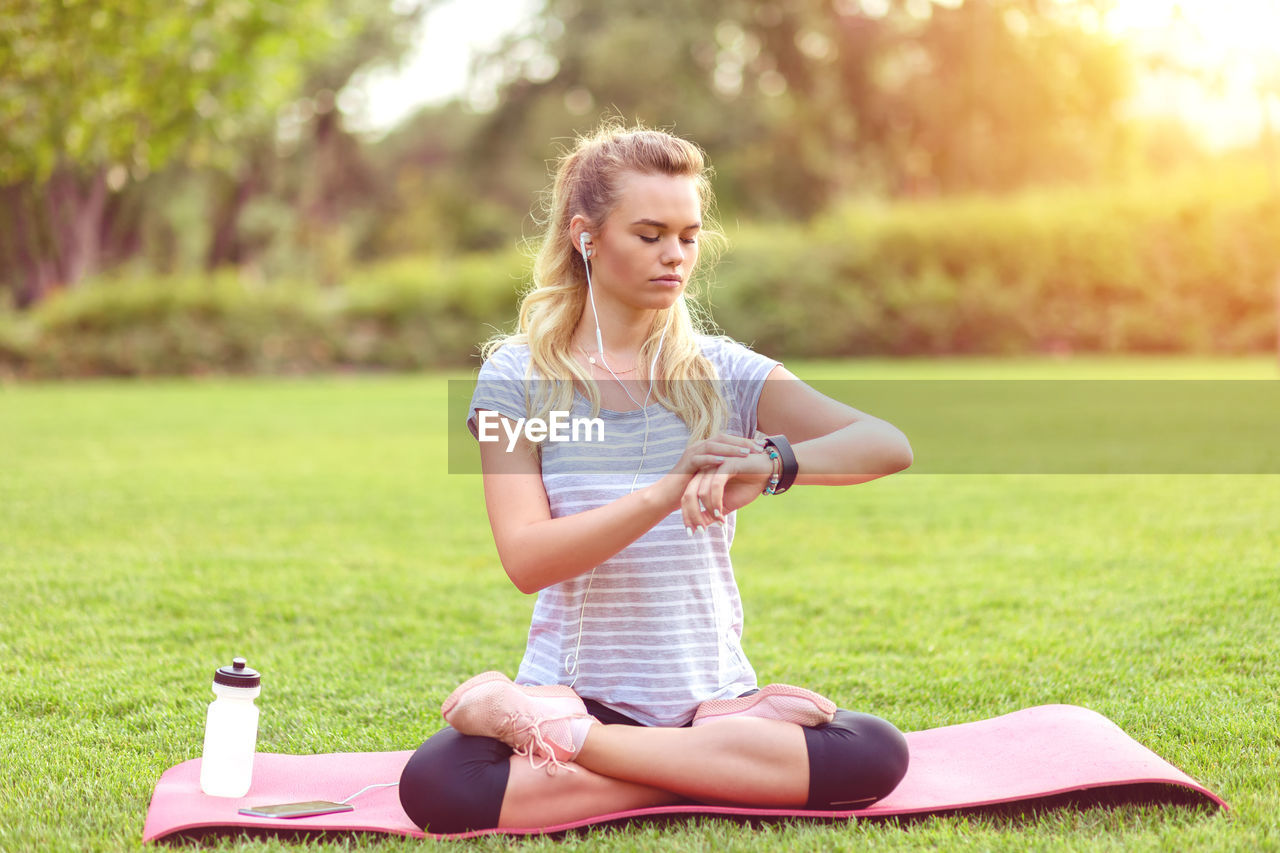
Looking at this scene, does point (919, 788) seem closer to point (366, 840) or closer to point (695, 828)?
point (695, 828)

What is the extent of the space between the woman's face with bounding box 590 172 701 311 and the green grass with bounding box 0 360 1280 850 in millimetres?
1111

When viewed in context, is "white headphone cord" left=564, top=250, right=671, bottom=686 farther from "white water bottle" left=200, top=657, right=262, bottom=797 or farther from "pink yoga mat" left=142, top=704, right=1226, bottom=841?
"white water bottle" left=200, top=657, right=262, bottom=797

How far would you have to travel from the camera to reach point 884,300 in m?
19.0

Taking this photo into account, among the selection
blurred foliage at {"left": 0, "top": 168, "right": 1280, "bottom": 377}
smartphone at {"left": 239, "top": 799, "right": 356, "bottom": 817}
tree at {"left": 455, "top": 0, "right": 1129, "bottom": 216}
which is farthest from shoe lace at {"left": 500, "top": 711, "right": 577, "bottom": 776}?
tree at {"left": 455, "top": 0, "right": 1129, "bottom": 216}

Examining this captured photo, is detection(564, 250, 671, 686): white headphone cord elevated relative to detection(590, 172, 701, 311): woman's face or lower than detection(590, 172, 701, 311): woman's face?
lower

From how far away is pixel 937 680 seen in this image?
12.2 ft

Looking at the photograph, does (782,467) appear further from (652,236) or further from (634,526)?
(652,236)

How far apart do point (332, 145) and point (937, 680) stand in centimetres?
3312

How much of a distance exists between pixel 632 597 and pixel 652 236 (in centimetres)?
76

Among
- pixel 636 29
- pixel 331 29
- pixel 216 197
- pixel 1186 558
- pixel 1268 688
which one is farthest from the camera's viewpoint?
pixel 216 197

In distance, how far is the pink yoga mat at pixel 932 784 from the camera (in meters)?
2.48

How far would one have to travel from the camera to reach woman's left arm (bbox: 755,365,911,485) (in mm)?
2424

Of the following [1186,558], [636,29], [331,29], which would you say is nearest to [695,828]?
[1186,558]

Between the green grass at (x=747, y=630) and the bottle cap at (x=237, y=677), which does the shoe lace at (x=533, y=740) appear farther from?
the bottle cap at (x=237, y=677)
